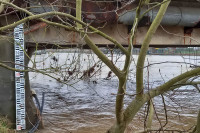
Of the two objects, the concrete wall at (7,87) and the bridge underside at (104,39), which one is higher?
the bridge underside at (104,39)

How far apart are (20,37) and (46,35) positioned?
0.55m

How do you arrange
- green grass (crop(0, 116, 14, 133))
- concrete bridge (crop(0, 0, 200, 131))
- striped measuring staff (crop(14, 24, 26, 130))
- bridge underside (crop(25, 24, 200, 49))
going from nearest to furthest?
green grass (crop(0, 116, 14, 133))
concrete bridge (crop(0, 0, 200, 131))
striped measuring staff (crop(14, 24, 26, 130))
bridge underside (crop(25, 24, 200, 49))

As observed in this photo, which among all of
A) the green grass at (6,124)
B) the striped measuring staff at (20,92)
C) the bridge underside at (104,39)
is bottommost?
the green grass at (6,124)

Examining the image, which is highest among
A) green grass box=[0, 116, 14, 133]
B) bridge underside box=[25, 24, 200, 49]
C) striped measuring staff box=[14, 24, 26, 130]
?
bridge underside box=[25, 24, 200, 49]

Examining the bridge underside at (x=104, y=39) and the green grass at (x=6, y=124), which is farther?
the bridge underside at (x=104, y=39)

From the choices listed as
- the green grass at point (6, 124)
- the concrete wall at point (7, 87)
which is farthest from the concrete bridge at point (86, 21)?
the green grass at point (6, 124)

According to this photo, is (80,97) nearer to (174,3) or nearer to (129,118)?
(174,3)

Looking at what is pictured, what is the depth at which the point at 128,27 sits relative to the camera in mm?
5148

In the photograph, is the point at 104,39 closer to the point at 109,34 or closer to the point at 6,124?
the point at 109,34

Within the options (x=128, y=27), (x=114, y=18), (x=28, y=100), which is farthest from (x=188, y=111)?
(x=28, y=100)

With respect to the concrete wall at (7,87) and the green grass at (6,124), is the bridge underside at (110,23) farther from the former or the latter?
the green grass at (6,124)

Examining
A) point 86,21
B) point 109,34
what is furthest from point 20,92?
point 109,34

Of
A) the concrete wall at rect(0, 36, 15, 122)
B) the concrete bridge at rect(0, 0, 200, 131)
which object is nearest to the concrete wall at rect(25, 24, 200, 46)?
the concrete bridge at rect(0, 0, 200, 131)

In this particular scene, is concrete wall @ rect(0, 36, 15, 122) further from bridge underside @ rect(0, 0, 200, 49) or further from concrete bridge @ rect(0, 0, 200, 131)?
bridge underside @ rect(0, 0, 200, 49)
